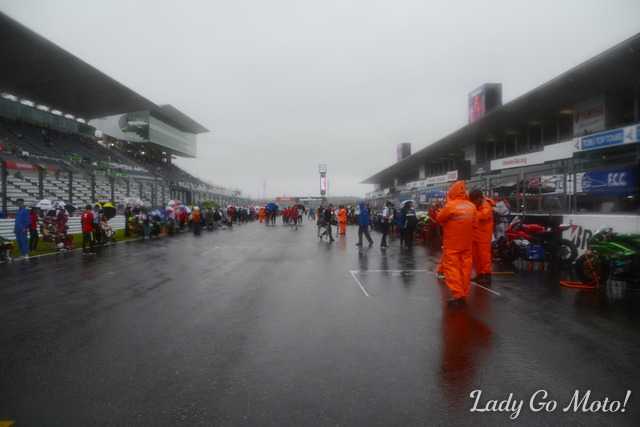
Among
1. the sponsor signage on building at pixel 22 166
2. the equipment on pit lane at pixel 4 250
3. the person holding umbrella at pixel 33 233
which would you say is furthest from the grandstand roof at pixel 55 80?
the equipment on pit lane at pixel 4 250

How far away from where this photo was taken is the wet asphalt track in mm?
2752

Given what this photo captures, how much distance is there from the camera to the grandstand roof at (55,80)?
24.8 meters

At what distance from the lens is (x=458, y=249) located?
561 cm

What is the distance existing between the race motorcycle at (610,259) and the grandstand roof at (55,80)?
97.5 ft

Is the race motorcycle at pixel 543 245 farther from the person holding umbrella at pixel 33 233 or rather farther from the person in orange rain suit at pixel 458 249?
the person holding umbrella at pixel 33 233

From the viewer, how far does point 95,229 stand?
48.1ft

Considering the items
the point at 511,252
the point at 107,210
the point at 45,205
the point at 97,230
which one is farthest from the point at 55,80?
the point at 511,252

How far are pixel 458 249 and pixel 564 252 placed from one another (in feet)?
15.5

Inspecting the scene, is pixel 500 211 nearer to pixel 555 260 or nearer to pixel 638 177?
pixel 555 260

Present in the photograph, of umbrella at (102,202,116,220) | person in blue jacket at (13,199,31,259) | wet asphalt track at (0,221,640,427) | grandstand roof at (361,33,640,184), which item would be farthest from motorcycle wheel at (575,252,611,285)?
umbrella at (102,202,116,220)

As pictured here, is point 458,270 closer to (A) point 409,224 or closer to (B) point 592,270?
(B) point 592,270

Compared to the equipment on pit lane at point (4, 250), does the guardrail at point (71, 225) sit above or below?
above

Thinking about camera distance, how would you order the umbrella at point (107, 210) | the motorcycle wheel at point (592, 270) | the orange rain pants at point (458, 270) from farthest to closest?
the umbrella at point (107, 210) < the motorcycle wheel at point (592, 270) < the orange rain pants at point (458, 270)

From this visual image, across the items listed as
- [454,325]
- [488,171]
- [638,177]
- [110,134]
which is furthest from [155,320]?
[110,134]
